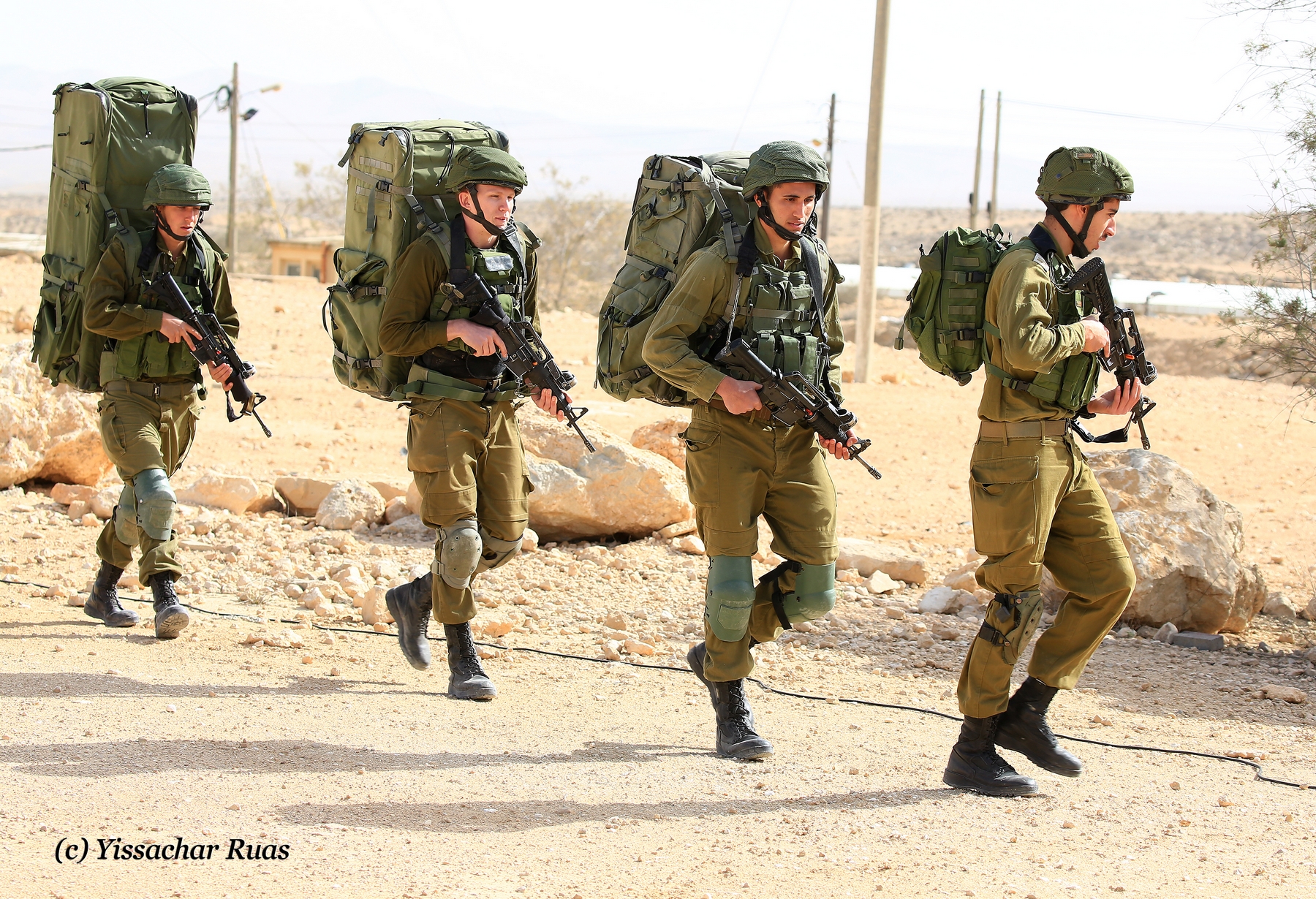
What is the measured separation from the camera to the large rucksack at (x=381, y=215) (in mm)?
5137

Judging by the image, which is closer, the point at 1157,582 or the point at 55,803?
the point at 55,803

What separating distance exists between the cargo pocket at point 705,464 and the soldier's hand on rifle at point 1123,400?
1321 mm

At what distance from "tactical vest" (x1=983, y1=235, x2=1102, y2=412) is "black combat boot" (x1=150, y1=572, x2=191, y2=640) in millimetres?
3757

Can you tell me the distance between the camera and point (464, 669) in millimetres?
5363

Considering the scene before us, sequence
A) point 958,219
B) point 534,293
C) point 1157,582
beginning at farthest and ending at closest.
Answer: point 958,219 < point 1157,582 < point 534,293

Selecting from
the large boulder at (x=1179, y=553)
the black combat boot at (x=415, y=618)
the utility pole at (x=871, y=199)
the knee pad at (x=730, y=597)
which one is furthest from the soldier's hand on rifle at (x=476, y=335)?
the utility pole at (x=871, y=199)

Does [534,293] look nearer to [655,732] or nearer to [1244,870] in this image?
[655,732]

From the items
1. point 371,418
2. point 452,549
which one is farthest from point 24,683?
point 371,418

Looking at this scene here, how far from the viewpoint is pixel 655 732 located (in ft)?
16.6

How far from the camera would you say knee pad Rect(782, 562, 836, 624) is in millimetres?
4570

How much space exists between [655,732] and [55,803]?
7.11 feet

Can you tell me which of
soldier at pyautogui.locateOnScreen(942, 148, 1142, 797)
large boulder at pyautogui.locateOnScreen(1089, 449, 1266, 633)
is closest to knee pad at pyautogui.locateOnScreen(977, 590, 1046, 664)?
soldier at pyautogui.locateOnScreen(942, 148, 1142, 797)

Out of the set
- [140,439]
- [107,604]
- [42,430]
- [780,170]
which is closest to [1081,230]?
[780,170]

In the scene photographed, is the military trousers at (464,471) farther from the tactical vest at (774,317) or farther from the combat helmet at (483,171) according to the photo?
the tactical vest at (774,317)
